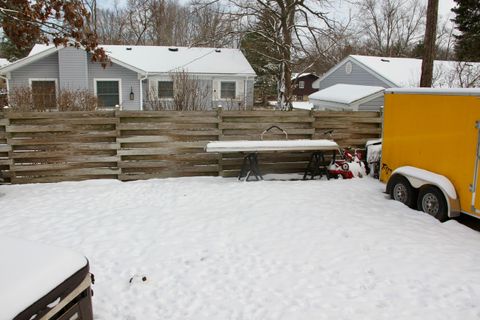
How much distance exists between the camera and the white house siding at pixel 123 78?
21.3 m

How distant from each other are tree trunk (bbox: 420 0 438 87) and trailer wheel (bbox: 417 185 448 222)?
4857mm

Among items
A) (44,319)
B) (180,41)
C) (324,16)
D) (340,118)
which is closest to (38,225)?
(44,319)

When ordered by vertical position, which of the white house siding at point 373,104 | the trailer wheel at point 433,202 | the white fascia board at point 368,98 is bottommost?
the trailer wheel at point 433,202

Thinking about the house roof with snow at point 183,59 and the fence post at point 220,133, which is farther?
the house roof with snow at point 183,59

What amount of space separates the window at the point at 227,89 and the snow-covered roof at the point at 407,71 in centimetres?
670

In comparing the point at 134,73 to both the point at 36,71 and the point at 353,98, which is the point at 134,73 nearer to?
the point at 36,71

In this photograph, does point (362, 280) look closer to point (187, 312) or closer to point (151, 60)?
point (187, 312)

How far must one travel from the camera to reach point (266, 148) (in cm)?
834

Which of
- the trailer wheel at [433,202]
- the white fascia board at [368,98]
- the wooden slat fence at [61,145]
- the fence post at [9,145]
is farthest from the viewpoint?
the white fascia board at [368,98]

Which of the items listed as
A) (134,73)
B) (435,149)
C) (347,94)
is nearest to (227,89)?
(134,73)

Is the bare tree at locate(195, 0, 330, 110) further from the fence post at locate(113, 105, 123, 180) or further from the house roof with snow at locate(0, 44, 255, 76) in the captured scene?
the fence post at locate(113, 105, 123, 180)

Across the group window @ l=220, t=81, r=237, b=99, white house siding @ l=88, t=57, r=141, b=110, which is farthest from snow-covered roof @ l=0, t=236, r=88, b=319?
window @ l=220, t=81, r=237, b=99

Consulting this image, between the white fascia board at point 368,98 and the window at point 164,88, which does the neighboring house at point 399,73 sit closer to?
the white fascia board at point 368,98

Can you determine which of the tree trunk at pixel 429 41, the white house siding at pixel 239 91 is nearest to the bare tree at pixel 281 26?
the white house siding at pixel 239 91
